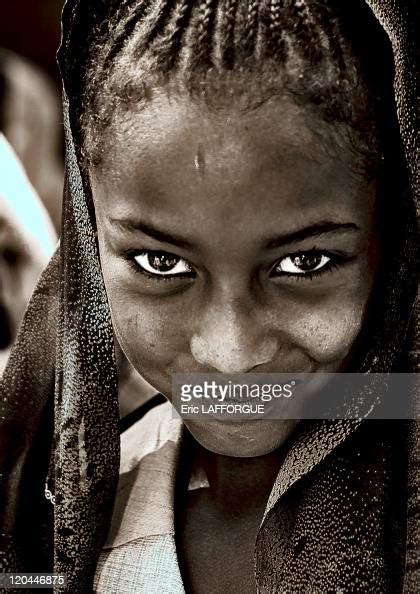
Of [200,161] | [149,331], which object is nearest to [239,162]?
[200,161]

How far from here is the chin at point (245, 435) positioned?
0.52 m

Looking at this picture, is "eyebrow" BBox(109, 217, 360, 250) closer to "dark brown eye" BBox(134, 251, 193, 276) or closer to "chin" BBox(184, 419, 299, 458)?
"dark brown eye" BBox(134, 251, 193, 276)

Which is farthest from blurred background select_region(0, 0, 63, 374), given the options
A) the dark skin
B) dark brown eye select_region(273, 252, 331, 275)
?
dark brown eye select_region(273, 252, 331, 275)

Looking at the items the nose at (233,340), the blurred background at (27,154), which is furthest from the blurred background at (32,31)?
the nose at (233,340)

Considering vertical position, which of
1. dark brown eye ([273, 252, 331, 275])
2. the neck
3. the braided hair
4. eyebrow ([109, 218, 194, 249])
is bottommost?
the neck

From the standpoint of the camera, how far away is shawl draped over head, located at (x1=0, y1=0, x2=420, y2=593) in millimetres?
494

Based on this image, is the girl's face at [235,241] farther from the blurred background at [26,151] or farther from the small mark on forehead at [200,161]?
the blurred background at [26,151]

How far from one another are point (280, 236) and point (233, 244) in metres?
0.03

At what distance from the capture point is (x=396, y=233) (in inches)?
19.5

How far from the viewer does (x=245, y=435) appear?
52 cm

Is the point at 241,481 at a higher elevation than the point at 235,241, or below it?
below

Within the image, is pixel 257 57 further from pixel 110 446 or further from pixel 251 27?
pixel 110 446

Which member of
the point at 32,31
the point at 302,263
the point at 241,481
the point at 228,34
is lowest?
the point at 241,481

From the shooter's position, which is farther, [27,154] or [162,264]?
[27,154]
